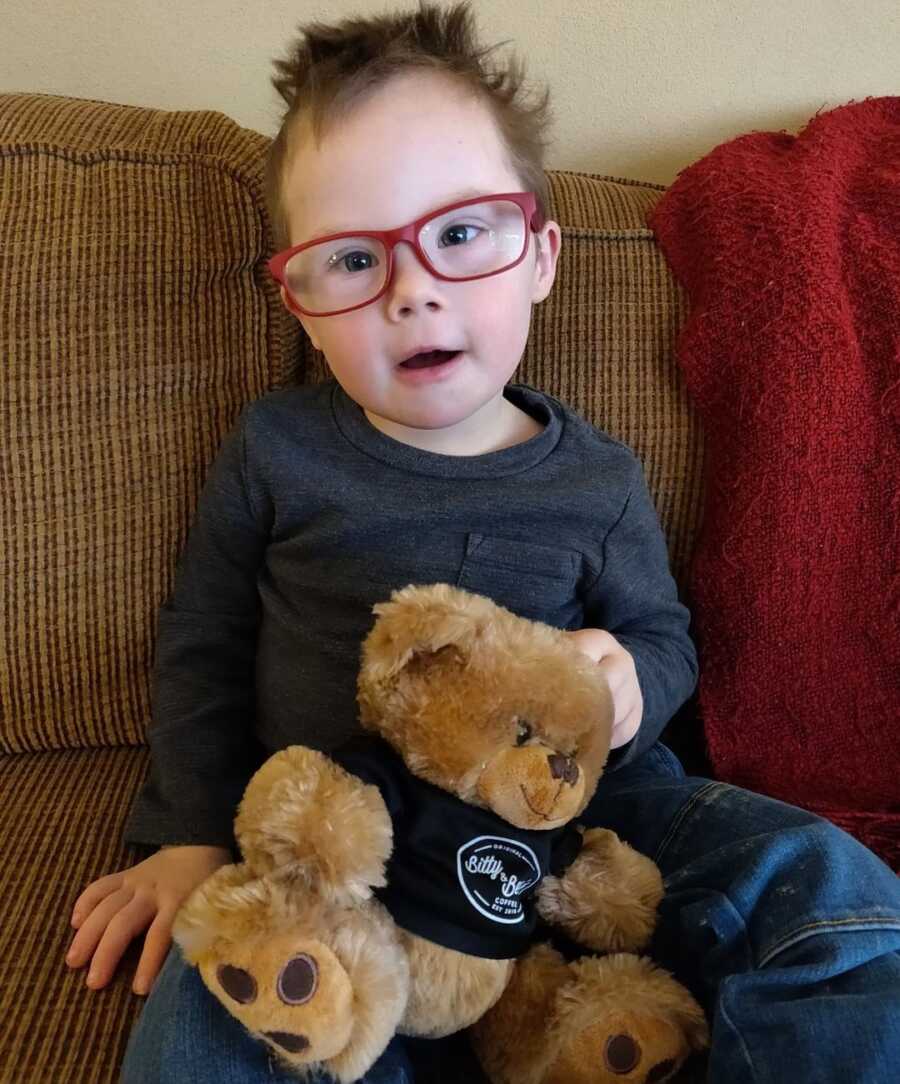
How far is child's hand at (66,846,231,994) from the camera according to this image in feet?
2.42

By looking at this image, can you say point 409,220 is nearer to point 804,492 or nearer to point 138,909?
point 804,492

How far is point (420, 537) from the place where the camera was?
85 cm

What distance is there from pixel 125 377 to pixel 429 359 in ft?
1.18

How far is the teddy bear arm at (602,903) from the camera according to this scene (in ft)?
2.16

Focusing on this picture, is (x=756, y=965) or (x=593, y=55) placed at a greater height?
(x=593, y=55)

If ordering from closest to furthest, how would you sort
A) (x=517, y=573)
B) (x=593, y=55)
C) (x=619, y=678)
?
(x=619, y=678) < (x=517, y=573) < (x=593, y=55)

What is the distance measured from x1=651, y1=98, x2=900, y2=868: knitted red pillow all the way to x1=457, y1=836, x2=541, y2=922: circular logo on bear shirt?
439mm

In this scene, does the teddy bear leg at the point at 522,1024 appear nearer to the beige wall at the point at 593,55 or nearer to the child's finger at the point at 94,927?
the child's finger at the point at 94,927

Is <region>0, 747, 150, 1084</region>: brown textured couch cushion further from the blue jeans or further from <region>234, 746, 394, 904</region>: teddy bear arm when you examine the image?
<region>234, 746, 394, 904</region>: teddy bear arm

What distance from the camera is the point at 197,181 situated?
0.98 m

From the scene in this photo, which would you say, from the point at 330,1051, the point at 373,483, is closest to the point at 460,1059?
the point at 330,1051

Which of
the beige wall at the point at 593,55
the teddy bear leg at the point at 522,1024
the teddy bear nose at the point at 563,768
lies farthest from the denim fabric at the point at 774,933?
the beige wall at the point at 593,55

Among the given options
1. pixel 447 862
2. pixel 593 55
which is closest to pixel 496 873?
pixel 447 862

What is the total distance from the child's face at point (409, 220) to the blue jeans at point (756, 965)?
1.40ft
